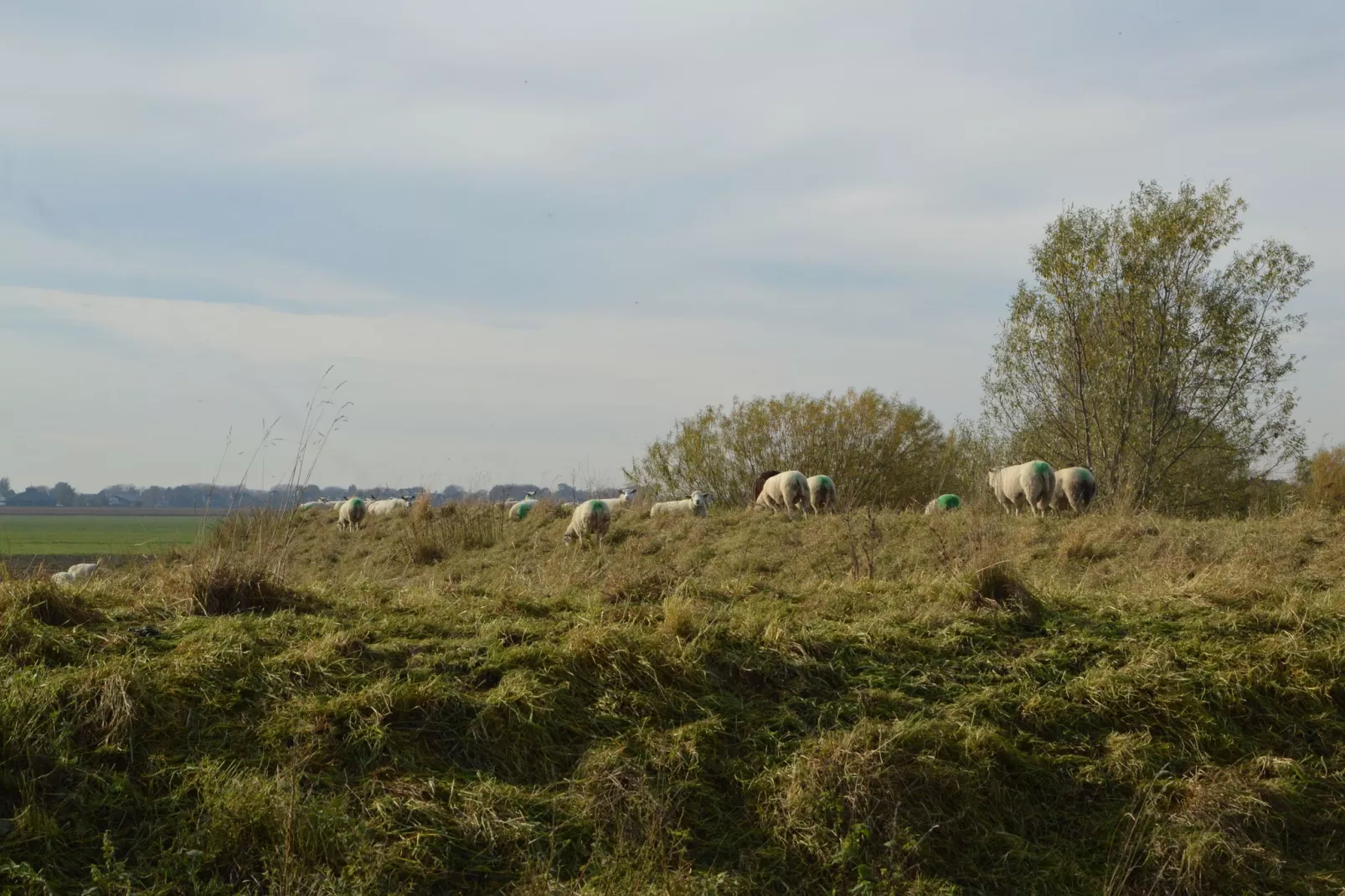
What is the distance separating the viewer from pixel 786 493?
21391 millimetres

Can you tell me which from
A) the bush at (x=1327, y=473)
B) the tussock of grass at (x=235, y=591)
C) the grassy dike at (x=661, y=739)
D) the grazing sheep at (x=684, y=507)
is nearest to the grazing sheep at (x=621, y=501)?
the grazing sheep at (x=684, y=507)

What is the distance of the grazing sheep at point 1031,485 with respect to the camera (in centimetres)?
1830

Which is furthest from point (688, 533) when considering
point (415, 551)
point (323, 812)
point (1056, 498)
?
point (323, 812)

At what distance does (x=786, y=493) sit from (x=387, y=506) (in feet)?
52.4

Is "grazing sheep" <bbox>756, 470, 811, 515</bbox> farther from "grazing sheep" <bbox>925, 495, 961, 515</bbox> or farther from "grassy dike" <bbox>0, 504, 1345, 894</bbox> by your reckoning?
"grassy dike" <bbox>0, 504, 1345, 894</bbox>

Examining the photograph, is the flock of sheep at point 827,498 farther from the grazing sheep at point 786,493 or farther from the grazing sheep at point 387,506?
the grazing sheep at point 387,506

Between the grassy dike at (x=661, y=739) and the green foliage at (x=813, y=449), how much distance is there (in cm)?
2509

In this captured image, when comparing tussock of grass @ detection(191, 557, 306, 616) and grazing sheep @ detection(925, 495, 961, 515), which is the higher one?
grazing sheep @ detection(925, 495, 961, 515)

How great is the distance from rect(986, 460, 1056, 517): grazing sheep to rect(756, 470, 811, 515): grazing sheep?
4.03 m

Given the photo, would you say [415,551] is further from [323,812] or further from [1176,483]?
[1176,483]

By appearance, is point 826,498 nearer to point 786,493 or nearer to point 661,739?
point 786,493

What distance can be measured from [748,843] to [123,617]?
3856 mm

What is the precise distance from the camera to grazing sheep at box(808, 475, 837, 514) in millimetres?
22048

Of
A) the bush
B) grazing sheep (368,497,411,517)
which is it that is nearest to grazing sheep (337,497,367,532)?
grazing sheep (368,497,411,517)
